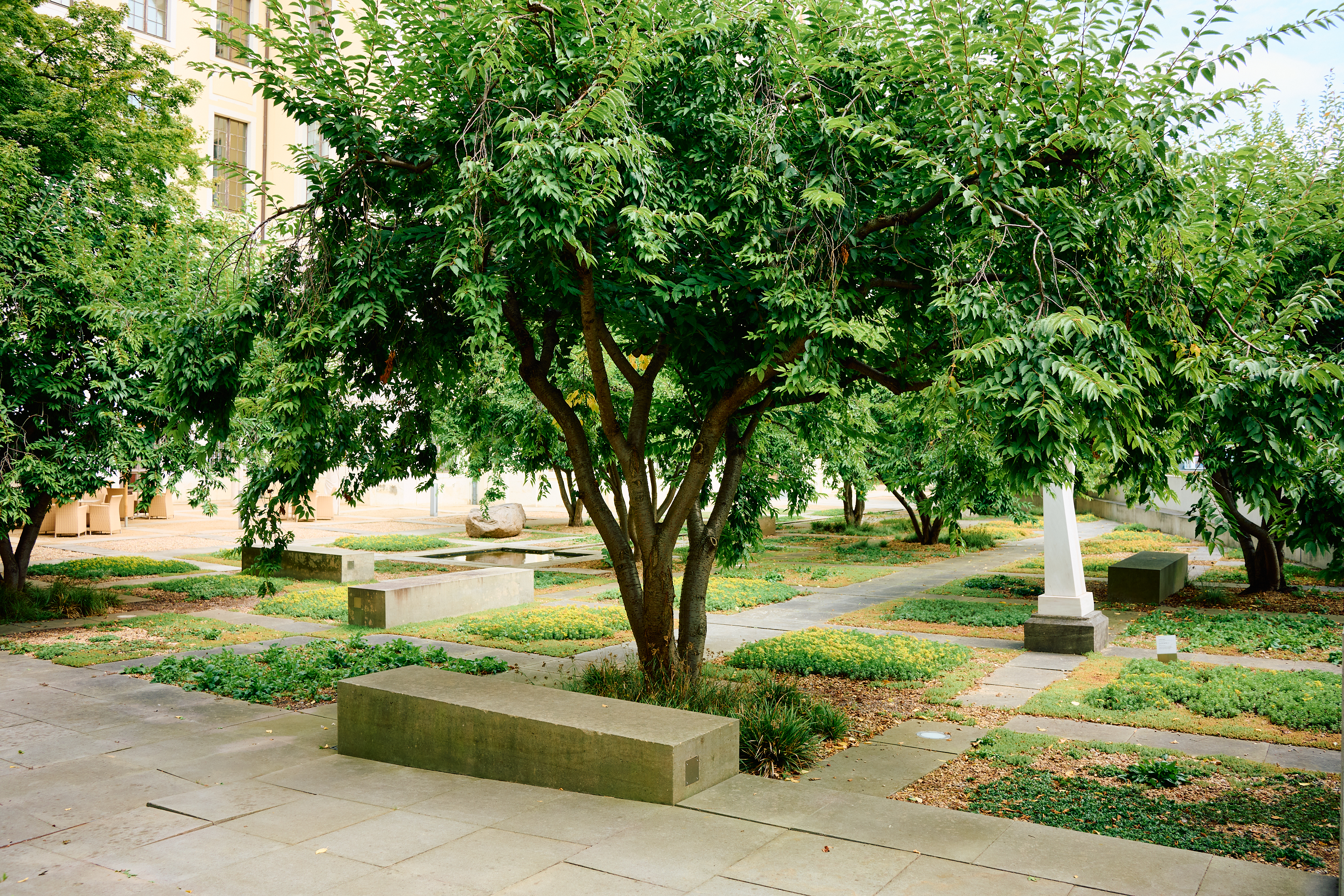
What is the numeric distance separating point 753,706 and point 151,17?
34044mm

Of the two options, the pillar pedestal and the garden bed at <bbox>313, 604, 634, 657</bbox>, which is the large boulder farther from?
the pillar pedestal

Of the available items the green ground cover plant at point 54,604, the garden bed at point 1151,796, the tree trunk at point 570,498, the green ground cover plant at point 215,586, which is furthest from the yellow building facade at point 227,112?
the garden bed at point 1151,796

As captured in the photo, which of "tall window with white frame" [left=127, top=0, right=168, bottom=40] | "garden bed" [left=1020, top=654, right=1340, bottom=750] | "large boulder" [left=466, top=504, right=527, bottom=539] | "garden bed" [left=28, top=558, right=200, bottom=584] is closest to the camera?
"garden bed" [left=1020, top=654, right=1340, bottom=750]

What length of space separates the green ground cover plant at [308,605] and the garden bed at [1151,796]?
416 inches

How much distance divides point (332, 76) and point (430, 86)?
78cm

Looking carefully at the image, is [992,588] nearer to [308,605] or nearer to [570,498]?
[308,605]

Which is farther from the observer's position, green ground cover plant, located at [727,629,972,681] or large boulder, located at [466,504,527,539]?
large boulder, located at [466,504,527,539]

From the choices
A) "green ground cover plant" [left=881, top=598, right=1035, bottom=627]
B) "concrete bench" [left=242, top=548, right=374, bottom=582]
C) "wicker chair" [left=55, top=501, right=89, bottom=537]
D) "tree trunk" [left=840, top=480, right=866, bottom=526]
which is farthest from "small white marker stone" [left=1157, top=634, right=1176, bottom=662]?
"wicker chair" [left=55, top=501, right=89, bottom=537]

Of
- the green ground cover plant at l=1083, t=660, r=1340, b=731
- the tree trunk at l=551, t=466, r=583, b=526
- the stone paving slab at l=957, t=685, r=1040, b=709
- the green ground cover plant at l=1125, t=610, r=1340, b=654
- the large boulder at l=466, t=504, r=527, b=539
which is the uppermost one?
the tree trunk at l=551, t=466, r=583, b=526

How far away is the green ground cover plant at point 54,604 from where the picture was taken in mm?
13609

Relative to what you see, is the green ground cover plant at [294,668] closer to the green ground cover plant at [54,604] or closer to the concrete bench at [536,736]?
the concrete bench at [536,736]

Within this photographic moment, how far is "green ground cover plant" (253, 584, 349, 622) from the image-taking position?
14.6 m

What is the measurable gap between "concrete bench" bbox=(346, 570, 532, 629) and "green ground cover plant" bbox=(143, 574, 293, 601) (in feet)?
7.04

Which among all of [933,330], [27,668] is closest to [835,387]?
[933,330]
